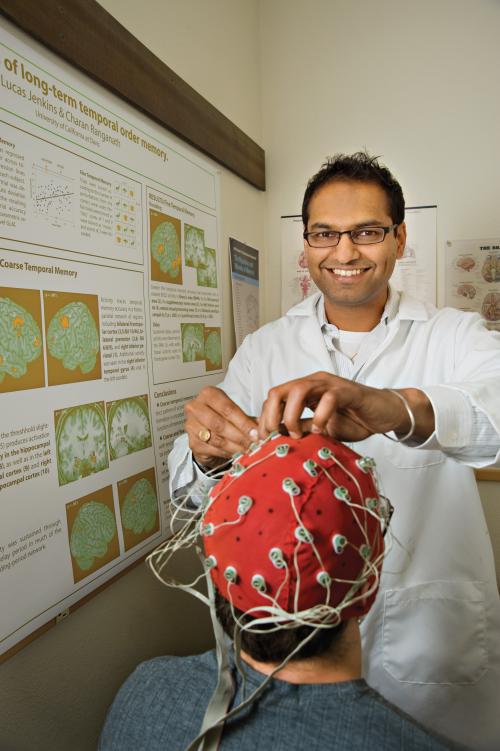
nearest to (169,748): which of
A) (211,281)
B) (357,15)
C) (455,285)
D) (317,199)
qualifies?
(317,199)

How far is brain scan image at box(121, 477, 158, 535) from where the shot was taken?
1.34 m

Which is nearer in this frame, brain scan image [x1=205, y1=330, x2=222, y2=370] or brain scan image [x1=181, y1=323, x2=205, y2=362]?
brain scan image [x1=181, y1=323, x2=205, y2=362]

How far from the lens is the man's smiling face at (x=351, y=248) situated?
4.39ft

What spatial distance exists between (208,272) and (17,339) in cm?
89

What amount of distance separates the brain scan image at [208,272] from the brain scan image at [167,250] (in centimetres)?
15

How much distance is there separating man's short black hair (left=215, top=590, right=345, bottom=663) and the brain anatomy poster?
0.49m

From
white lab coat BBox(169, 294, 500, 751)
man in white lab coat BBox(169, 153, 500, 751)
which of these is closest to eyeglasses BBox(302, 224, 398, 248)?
man in white lab coat BBox(169, 153, 500, 751)

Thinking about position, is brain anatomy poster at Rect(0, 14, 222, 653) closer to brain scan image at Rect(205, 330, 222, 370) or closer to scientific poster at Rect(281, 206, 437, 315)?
brain scan image at Rect(205, 330, 222, 370)

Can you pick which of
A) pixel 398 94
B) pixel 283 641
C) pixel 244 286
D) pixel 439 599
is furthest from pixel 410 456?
pixel 398 94

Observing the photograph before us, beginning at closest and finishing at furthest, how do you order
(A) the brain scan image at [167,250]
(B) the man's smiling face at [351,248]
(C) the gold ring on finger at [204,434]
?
(C) the gold ring on finger at [204,434] < (B) the man's smiling face at [351,248] < (A) the brain scan image at [167,250]

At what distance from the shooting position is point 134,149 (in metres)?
1.37

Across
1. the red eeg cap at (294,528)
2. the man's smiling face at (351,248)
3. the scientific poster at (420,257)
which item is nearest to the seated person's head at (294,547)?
the red eeg cap at (294,528)

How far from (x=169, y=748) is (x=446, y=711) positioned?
79 centimetres

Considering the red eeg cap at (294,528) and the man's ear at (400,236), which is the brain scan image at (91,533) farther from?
the man's ear at (400,236)
